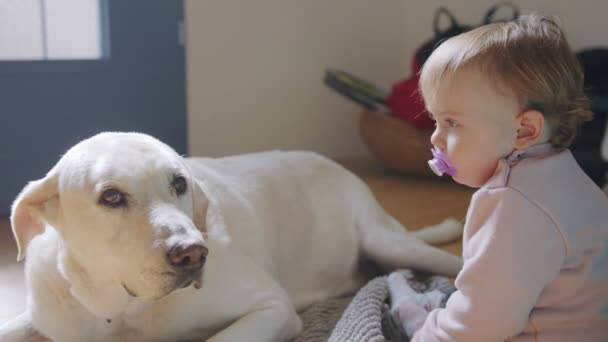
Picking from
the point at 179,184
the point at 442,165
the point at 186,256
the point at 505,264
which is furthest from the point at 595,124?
the point at 186,256

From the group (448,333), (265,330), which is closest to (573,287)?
(448,333)

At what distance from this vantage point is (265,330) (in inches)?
56.8

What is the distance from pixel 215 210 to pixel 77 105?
1.32 meters

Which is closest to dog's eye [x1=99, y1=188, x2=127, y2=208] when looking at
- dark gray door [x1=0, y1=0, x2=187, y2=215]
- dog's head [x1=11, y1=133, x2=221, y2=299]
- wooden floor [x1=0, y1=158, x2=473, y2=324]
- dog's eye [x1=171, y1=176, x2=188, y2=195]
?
dog's head [x1=11, y1=133, x2=221, y2=299]

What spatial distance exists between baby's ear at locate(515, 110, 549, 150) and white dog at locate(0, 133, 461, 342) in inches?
22.8

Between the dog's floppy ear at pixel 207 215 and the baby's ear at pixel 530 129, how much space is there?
2.08 feet

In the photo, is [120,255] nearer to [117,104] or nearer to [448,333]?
[448,333]

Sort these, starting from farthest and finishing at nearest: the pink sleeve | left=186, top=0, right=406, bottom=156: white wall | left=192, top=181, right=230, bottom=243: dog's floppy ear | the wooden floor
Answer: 1. left=186, top=0, right=406, bottom=156: white wall
2. the wooden floor
3. left=192, top=181, right=230, bottom=243: dog's floppy ear
4. the pink sleeve

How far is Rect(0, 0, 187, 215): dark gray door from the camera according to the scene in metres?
2.53

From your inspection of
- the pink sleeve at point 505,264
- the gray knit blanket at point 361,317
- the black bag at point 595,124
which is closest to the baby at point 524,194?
the pink sleeve at point 505,264

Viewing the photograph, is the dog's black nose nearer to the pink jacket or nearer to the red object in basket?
the pink jacket

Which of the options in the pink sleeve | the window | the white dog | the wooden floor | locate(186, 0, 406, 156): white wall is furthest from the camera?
locate(186, 0, 406, 156): white wall

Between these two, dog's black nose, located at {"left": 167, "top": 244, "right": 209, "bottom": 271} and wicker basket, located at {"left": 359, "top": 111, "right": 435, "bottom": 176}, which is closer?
dog's black nose, located at {"left": 167, "top": 244, "right": 209, "bottom": 271}

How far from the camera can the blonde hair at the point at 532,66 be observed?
1.13 metres
